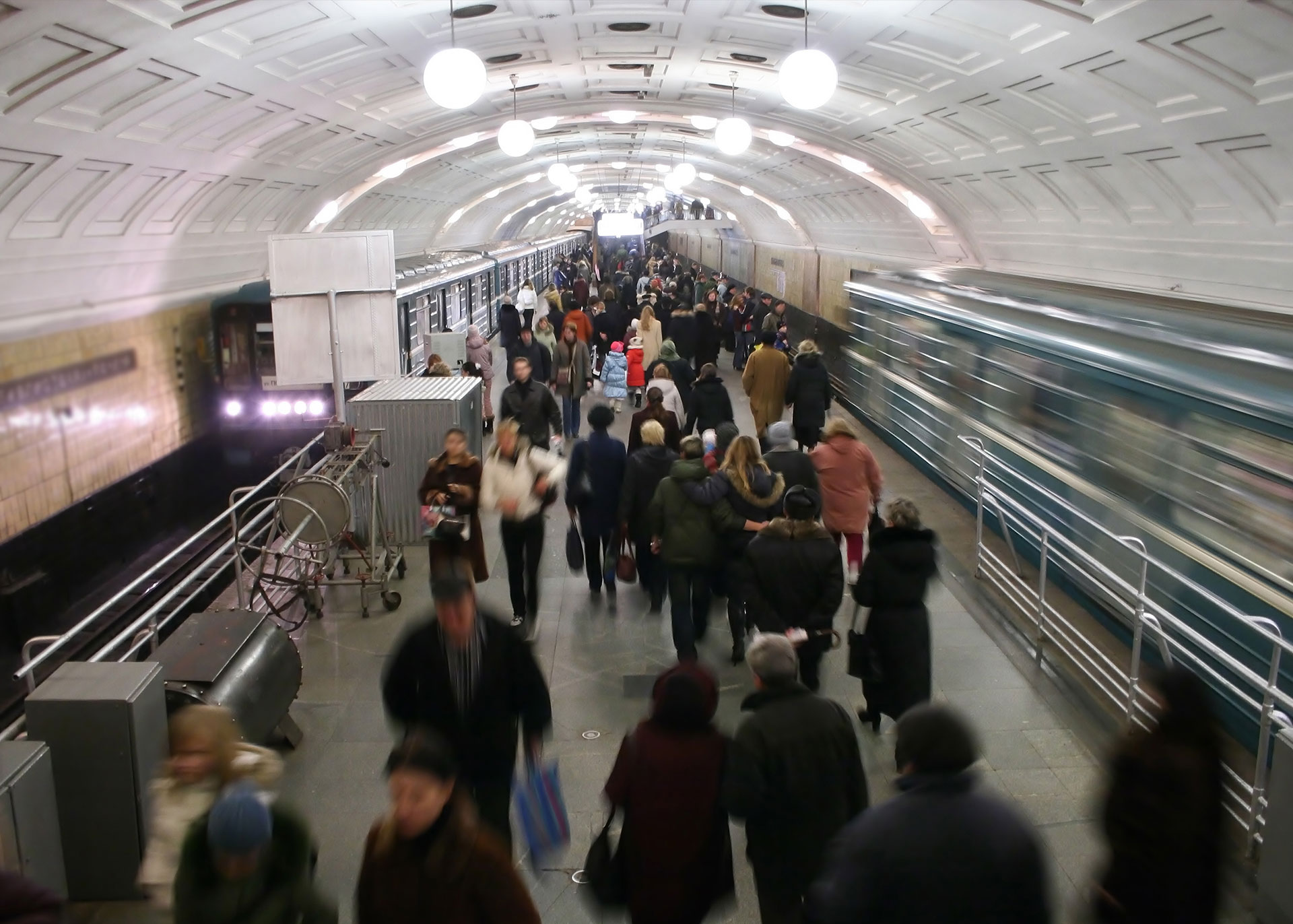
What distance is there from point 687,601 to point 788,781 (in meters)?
2.90

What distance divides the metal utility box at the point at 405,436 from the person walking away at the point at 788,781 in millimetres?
5627

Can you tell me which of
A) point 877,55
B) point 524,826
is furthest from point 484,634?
point 877,55

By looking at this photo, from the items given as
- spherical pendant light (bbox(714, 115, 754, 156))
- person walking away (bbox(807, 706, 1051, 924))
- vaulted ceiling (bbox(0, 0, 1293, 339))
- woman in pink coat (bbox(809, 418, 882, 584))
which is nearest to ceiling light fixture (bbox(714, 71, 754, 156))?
spherical pendant light (bbox(714, 115, 754, 156))

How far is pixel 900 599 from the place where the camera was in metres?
4.89

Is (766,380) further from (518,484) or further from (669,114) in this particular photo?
(669,114)

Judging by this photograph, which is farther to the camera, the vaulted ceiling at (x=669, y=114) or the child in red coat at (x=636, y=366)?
the child in red coat at (x=636, y=366)

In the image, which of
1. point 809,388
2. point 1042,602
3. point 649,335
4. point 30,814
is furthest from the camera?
point 649,335

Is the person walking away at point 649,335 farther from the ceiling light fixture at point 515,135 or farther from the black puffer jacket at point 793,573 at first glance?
the black puffer jacket at point 793,573

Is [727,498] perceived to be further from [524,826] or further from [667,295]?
[667,295]

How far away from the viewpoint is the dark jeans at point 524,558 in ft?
21.2

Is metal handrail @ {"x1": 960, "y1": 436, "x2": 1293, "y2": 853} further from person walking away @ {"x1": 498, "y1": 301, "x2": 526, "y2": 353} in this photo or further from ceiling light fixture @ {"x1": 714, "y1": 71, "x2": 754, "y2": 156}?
person walking away @ {"x1": 498, "y1": 301, "x2": 526, "y2": 353}

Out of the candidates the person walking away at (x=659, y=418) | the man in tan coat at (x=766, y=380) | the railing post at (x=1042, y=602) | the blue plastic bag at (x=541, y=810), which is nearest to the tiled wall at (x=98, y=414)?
the person walking away at (x=659, y=418)

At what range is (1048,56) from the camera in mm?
8125

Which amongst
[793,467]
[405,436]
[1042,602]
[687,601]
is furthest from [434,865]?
[405,436]
